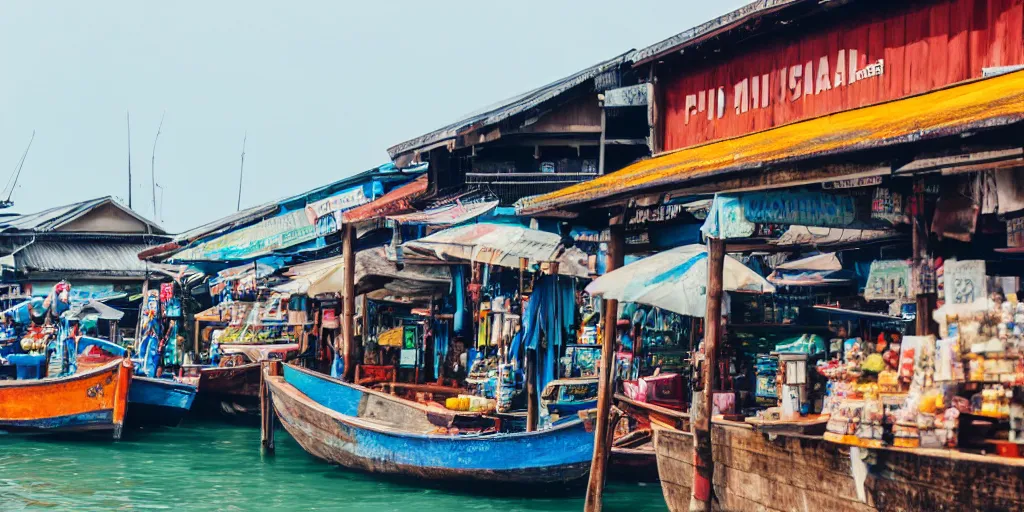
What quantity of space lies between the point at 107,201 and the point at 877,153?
3230cm

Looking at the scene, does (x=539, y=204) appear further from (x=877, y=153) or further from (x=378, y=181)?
(x=378, y=181)

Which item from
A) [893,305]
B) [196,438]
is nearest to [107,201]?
[196,438]

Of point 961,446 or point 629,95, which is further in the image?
point 629,95

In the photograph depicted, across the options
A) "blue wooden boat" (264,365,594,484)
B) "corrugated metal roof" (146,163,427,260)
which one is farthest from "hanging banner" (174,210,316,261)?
"blue wooden boat" (264,365,594,484)

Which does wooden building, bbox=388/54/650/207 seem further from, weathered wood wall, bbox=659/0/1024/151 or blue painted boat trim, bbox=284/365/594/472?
blue painted boat trim, bbox=284/365/594/472

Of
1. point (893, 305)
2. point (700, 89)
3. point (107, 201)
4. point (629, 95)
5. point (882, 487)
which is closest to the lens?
point (882, 487)

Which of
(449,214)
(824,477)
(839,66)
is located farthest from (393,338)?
(824,477)

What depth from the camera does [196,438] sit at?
21109mm

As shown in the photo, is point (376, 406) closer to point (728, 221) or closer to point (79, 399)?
point (79, 399)

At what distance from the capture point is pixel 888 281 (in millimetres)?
11234

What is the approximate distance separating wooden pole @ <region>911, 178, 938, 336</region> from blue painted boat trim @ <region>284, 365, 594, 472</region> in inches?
198

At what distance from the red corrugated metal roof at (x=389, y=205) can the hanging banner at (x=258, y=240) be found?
6.62 ft

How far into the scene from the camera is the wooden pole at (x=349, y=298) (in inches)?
714

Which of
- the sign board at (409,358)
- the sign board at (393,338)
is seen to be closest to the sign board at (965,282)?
the sign board at (409,358)
